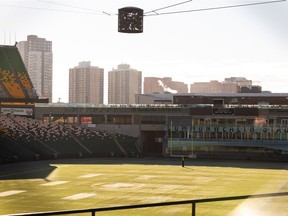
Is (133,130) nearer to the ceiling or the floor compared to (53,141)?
nearer to the ceiling

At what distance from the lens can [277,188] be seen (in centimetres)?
4466

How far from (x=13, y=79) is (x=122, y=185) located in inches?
2101

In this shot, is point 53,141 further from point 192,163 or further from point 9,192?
point 9,192

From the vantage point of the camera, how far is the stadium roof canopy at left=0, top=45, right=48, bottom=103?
90562mm

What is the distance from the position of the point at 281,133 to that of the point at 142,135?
2588 cm

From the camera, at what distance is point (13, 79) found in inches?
3659

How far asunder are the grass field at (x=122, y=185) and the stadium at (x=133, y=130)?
1097cm

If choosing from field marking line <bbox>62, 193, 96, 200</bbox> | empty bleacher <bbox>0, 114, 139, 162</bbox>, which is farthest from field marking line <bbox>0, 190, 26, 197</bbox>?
empty bleacher <bbox>0, 114, 139, 162</bbox>

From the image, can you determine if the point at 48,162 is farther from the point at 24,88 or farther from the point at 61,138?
the point at 24,88

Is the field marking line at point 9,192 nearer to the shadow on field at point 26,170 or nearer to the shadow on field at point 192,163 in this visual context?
the shadow on field at point 26,170

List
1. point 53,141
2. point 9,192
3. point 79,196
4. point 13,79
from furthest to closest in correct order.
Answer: point 13,79 → point 53,141 → point 9,192 → point 79,196

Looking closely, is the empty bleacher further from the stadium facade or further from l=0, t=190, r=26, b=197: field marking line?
l=0, t=190, r=26, b=197: field marking line

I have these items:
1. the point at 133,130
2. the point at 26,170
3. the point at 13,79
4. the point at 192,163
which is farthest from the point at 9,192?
the point at 13,79

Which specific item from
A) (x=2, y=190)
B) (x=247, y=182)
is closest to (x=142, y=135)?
(x=247, y=182)
